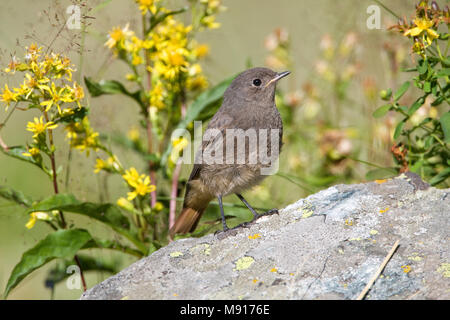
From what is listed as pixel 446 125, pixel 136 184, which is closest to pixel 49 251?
pixel 136 184

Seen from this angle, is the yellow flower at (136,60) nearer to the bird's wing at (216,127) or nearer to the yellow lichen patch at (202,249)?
the bird's wing at (216,127)

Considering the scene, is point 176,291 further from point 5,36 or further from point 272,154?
point 5,36

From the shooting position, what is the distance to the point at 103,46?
4.52 metres

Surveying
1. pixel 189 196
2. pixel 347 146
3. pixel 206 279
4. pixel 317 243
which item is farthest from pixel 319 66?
pixel 206 279

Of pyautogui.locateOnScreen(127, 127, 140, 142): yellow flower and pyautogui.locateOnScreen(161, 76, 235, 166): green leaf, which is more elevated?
pyautogui.locateOnScreen(161, 76, 235, 166): green leaf

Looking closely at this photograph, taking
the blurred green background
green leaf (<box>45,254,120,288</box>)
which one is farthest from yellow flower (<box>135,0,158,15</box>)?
green leaf (<box>45,254,120,288</box>)

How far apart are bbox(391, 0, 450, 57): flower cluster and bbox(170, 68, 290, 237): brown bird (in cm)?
124

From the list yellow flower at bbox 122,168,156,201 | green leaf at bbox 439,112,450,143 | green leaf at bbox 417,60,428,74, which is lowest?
yellow flower at bbox 122,168,156,201

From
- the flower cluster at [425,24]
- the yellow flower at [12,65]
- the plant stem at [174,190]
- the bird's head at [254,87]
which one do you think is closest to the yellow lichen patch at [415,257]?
the flower cluster at [425,24]

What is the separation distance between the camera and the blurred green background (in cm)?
389

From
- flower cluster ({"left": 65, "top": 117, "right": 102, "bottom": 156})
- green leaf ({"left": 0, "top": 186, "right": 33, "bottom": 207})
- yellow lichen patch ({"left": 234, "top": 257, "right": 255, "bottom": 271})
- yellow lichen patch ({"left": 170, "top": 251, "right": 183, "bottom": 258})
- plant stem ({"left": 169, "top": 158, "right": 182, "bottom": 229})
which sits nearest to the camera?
yellow lichen patch ({"left": 234, "top": 257, "right": 255, "bottom": 271})

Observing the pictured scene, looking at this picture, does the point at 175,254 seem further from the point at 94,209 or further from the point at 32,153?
the point at 32,153

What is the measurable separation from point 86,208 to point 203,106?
146cm

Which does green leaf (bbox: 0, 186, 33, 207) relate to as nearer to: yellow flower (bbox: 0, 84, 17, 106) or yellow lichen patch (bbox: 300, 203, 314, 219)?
yellow flower (bbox: 0, 84, 17, 106)
